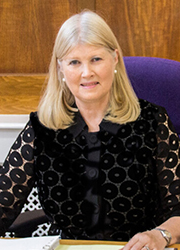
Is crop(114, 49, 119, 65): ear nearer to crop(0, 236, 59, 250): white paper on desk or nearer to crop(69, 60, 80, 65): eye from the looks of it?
crop(69, 60, 80, 65): eye

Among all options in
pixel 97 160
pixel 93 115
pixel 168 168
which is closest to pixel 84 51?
pixel 93 115

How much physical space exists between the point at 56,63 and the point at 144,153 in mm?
479

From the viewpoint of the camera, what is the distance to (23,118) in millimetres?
2256

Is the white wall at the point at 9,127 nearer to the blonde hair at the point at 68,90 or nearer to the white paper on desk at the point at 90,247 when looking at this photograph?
the blonde hair at the point at 68,90

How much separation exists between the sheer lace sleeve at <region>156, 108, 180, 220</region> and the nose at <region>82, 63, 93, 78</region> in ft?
1.11

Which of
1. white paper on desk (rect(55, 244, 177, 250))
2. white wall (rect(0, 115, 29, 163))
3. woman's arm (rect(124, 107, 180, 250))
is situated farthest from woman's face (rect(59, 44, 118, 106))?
white wall (rect(0, 115, 29, 163))

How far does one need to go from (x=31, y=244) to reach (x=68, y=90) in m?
0.68

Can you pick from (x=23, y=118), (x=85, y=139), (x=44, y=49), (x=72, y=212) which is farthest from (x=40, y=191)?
(x=44, y=49)

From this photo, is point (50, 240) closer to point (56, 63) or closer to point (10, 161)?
point (10, 161)

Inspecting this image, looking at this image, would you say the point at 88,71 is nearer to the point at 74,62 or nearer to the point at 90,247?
the point at 74,62

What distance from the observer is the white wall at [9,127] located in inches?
88.1

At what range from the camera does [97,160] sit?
61.1 inches

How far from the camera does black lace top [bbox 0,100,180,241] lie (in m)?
1.54

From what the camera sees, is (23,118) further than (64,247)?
Yes
